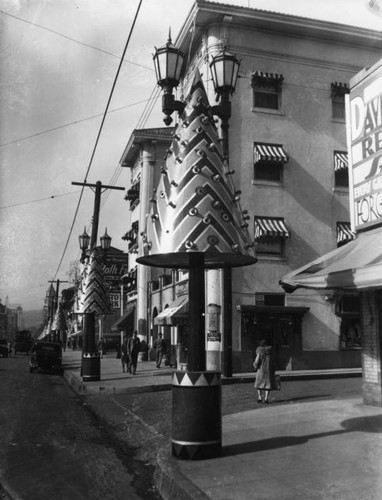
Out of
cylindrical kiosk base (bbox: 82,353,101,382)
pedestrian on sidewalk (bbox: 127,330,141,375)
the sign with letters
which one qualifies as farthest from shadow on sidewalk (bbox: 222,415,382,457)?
the sign with letters

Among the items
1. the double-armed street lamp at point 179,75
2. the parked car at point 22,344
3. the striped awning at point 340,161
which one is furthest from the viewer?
the parked car at point 22,344

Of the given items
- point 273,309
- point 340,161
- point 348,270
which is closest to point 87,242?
point 273,309

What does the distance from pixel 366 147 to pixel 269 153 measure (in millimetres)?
13573

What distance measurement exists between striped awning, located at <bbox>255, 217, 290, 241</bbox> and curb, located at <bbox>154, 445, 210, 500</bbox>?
1765cm

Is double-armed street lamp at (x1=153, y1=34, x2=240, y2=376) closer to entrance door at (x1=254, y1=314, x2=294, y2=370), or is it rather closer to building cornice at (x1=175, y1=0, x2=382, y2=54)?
entrance door at (x1=254, y1=314, x2=294, y2=370)

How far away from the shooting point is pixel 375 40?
1008 inches

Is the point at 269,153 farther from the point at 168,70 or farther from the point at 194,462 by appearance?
the point at 194,462

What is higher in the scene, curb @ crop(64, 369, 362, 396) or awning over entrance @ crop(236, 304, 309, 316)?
awning over entrance @ crop(236, 304, 309, 316)

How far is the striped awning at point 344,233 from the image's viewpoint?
2458 centimetres

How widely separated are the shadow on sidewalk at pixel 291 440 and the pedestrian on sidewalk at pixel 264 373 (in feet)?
12.2

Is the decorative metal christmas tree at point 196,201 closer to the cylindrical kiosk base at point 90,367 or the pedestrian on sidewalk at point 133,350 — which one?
the cylindrical kiosk base at point 90,367

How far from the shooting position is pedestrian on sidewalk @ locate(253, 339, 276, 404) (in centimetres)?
1277

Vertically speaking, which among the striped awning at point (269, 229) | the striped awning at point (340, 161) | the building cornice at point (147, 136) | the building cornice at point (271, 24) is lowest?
the striped awning at point (269, 229)

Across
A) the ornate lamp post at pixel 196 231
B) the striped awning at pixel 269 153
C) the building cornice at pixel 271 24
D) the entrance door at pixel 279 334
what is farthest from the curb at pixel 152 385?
the building cornice at pixel 271 24
